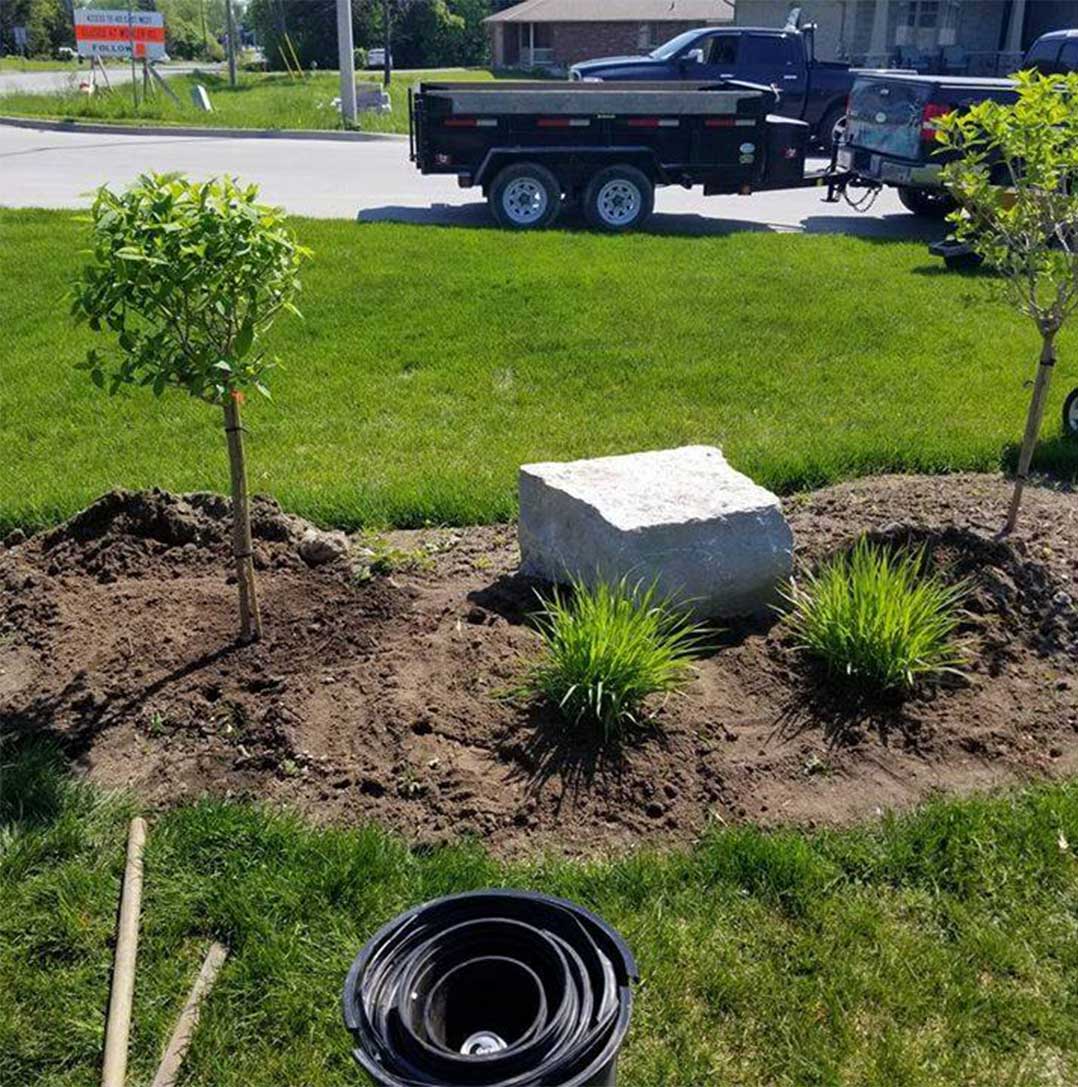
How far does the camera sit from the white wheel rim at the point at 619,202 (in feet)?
42.5

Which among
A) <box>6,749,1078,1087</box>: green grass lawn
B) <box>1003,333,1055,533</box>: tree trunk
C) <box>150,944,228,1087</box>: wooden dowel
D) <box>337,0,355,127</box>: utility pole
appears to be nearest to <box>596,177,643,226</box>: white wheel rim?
<box>1003,333,1055,533</box>: tree trunk

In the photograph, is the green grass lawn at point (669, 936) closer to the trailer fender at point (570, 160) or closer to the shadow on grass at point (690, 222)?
the shadow on grass at point (690, 222)

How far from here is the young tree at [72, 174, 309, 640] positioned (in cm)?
378

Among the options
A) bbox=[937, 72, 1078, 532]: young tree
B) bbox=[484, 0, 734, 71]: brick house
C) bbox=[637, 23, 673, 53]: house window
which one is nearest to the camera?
bbox=[937, 72, 1078, 532]: young tree

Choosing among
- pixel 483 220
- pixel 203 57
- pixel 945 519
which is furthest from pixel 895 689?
pixel 203 57

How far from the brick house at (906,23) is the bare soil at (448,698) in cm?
3514

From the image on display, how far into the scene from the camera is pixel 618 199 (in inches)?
515

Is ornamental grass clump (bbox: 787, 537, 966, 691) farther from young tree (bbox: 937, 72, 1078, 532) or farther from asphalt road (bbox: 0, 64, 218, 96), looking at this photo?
asphalt road (bbox: 0, 64, 218, 96)

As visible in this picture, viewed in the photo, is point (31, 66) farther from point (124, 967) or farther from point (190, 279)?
point (124, 967)

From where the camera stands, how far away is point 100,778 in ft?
12.8

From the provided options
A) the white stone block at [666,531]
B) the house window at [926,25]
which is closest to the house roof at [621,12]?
the house window at [926,25]

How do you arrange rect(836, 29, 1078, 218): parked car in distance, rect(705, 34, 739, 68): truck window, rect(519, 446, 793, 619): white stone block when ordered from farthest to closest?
rect(705, 34, 739, 68): truck window
rect(836, 29, 1078, 218): parked car in distance
rect(519, 446, 793, 619): white stone block

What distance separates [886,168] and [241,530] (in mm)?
11126

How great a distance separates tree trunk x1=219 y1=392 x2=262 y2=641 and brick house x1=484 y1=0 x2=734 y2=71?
4677 cm
